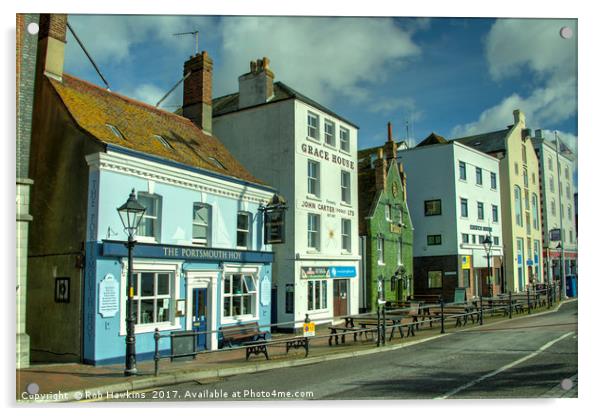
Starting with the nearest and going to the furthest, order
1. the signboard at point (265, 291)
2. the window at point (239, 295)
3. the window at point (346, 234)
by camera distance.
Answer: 1. the window at point (239, 295)
2. the signboard at point (265, 291)
3. the window at point (346, 234)

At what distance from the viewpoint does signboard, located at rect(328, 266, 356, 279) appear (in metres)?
26.0

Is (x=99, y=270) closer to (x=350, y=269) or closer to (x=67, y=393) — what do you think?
(x=67, y=393)

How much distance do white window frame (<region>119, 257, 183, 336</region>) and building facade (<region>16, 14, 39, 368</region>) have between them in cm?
246

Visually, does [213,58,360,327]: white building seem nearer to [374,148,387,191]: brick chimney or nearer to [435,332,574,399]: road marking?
[374,148,387,191]: brick chimney

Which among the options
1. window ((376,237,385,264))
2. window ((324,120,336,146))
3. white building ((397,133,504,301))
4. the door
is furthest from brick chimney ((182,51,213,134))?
white building ((397,133,504,301))

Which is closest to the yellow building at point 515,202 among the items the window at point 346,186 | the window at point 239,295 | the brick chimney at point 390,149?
the brick chimney at point 390,149

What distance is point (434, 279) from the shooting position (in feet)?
122

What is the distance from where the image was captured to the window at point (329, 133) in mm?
26303

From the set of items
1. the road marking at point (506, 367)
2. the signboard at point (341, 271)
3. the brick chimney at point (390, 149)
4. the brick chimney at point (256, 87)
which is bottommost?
the road marking at point (506, 367)

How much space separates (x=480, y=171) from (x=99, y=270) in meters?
32.3

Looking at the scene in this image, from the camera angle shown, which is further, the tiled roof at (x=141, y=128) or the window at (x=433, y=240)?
the window at (x=433, y=240)

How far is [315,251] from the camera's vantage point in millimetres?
25000

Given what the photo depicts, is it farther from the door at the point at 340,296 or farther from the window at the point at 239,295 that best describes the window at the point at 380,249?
the window at the point at 239,295

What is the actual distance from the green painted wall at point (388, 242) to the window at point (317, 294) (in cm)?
434
